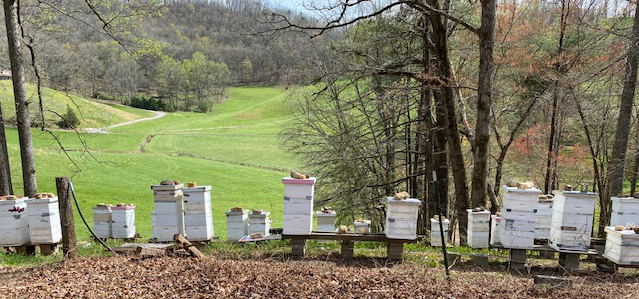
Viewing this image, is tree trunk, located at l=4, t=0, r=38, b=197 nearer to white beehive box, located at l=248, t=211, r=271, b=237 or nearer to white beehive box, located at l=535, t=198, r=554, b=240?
white beehive box, located at l=248, t=211, r=271, b=237

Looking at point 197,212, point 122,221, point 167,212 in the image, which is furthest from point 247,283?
point 122,221

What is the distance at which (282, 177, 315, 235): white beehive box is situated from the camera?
7348mm

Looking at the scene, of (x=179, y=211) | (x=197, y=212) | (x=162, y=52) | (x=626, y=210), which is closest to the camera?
(x=626, y=210)

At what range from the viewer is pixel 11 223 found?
8.05 metres

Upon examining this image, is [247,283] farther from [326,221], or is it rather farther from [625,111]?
[625,111]

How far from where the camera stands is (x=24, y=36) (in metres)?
11.2

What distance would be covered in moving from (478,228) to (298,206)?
4185 millimetres

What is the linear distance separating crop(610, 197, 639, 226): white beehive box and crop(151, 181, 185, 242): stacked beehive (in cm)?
836

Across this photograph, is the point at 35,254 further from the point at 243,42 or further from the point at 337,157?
the point at 243,42

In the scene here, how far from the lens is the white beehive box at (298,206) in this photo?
7.35 m

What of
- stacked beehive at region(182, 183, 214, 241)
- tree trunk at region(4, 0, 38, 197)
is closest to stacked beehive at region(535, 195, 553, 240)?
stacked beehive at region(182, 183, 214, 241)

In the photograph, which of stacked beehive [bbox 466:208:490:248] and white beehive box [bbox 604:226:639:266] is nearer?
white beehive box [bbox 604:226:639:266]

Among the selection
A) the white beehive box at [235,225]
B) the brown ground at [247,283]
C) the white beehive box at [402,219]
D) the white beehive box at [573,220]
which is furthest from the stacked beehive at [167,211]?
the white beehive box at [573,220]

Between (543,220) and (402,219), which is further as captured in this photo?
(543,220)
